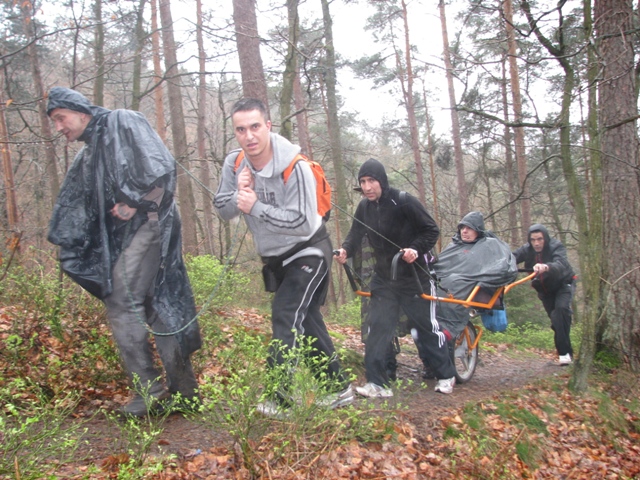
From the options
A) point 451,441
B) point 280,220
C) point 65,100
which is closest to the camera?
point 65,100

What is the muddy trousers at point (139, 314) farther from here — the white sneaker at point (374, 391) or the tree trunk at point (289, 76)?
the tree trunk at point (289, 76)

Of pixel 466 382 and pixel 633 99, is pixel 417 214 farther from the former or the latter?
pixel 633 99

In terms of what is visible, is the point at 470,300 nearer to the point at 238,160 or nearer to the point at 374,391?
the point at 374,391

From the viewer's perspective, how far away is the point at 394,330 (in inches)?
210

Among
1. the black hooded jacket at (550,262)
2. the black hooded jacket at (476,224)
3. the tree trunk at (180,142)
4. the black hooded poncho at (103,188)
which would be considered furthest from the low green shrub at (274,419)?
the tree trunk at (180,142)

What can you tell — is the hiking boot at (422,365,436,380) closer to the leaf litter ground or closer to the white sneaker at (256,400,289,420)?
the leaf litter ground

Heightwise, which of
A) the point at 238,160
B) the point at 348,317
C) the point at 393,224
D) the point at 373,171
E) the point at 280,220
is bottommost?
the point at 348,317

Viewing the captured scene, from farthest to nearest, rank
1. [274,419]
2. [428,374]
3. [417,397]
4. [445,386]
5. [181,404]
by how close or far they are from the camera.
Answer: [428,374] < [445,386] < [417,397] < [181,404] < [274,419]

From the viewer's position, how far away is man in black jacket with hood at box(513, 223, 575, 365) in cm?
760

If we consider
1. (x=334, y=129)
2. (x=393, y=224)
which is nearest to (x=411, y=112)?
(x=334, y=129)

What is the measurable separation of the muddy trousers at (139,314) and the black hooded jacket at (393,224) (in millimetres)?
2196

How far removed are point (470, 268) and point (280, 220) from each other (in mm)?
3559

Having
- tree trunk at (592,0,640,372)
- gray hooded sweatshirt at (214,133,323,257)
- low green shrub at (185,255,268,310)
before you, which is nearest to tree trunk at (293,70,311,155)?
low green shrub at (185,255,268,310)

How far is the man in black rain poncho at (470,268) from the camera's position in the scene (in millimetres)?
5996
